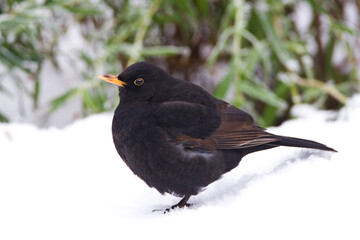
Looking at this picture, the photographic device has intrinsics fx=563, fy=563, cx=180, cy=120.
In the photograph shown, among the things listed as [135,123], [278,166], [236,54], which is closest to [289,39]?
[236,54]

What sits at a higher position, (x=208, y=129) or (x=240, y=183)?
(x=208, y=129)

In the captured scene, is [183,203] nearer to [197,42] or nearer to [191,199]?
[191,199]

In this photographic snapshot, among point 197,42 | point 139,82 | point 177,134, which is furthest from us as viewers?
point 197,42

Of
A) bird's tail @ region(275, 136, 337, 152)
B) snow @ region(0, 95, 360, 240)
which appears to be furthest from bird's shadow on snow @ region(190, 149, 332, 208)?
bird's tail @ region(275, 136, 337, 152)

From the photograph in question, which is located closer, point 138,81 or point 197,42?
point 138,81

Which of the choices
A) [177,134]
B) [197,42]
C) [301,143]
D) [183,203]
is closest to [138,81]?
[177,134]

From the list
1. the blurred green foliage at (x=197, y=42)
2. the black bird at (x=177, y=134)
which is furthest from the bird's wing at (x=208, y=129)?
the blurred green foliage at (x=197, y=42)
